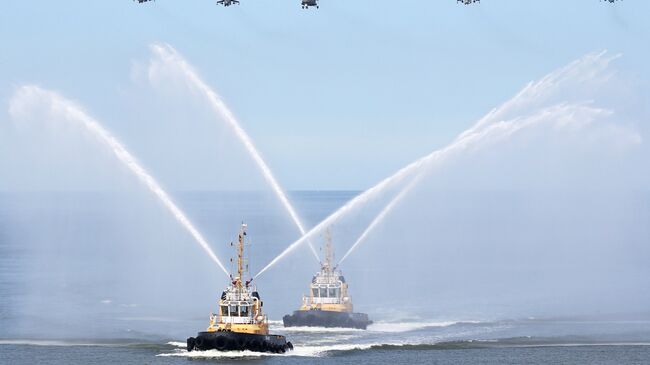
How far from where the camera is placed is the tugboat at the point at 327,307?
3962 inches

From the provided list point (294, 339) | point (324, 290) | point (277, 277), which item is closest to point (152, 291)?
point (277, 277)

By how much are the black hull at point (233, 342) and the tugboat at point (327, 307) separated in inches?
677

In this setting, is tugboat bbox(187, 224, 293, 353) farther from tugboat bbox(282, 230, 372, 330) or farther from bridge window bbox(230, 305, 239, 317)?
tugboat bbox(282, 230, 372, 330)

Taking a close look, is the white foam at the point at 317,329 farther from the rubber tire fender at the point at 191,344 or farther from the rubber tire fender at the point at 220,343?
the rubber tire fender at the point at 220,343

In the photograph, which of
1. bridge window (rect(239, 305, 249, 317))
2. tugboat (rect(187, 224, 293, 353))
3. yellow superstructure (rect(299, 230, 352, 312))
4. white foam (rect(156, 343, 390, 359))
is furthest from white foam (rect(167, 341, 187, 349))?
yellow superstructure (rect(299, 230, 352, 312))

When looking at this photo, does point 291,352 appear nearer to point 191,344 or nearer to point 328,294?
point 191,344

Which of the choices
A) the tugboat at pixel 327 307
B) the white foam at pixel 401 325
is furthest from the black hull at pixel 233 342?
the white foam at pixel 401 325

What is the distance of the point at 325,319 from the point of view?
102 metres

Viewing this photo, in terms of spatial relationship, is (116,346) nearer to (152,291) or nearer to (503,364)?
(503,364)

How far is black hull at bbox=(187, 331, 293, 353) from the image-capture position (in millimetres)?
81625

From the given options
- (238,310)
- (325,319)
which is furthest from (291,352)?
(325,319)

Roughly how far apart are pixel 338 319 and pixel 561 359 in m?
23.6

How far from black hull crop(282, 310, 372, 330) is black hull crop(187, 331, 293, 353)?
1677 centimetres

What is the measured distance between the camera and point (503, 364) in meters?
81.1
